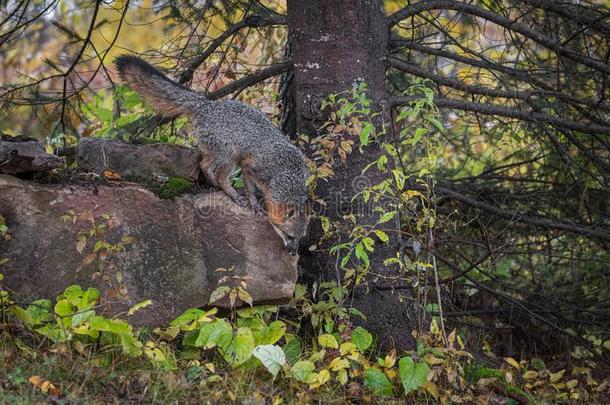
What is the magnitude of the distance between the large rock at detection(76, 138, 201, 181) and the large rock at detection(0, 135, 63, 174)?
530 mm

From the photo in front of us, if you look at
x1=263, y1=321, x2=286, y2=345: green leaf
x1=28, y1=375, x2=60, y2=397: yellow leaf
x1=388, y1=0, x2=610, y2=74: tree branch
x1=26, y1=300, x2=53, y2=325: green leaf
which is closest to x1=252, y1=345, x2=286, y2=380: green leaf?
x1=263, y1=321, x2=286, y2=345: green leaf

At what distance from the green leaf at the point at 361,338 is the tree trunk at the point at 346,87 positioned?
0.31 m

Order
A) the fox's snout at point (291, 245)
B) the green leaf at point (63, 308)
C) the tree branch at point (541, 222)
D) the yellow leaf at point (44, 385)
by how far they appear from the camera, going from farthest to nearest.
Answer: the tree branch at point (541, 222)
the fox's snout at point (291, 245)
the green leaf at point (63, 308)
the yellow leaf at point (44, 385)

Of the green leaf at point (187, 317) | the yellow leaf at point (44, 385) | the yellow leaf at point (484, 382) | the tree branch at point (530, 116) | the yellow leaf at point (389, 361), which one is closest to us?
the yellow leaf at point (44, 385)

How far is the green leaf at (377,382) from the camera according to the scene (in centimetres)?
449

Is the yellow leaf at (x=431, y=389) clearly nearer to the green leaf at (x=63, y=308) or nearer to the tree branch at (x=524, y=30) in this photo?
the green leaf at (x=63, y=308)

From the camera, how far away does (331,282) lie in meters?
4.97

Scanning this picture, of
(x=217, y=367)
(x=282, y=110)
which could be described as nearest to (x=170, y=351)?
(x=217, y=367)

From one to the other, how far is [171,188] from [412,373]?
6.71ft

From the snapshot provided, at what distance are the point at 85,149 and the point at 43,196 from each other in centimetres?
78

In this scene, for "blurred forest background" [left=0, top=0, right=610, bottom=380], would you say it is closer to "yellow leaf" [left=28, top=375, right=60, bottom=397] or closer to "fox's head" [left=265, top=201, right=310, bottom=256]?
"fox's head" [left=265, top=201, right=310, bottom=256]

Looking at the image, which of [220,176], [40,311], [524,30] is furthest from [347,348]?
[524,30]

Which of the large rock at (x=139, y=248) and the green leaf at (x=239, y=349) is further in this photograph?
the large rock at (x=139, y=248)

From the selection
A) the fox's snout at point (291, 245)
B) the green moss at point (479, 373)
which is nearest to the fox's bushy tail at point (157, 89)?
the fox's snout at point (291, 245)
